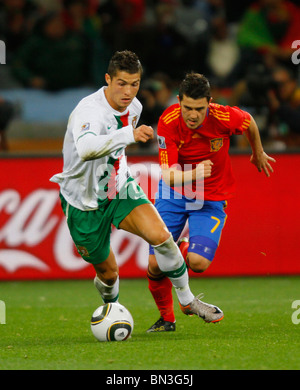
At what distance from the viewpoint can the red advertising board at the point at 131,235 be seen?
9688 mm

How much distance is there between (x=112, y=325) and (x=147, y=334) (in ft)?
1.94

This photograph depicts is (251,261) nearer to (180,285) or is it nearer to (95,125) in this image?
(180,285)

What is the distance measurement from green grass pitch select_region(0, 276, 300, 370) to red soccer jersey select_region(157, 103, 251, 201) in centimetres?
126

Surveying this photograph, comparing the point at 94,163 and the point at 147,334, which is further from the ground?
the point at 94,163

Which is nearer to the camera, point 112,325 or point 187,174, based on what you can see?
point 112,325

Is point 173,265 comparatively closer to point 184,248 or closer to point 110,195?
point 110,195

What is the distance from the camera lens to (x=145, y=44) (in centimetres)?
1203

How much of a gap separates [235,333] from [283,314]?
4.06ft

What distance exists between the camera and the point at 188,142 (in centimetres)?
657

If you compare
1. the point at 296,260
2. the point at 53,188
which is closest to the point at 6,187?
the point at 53,188

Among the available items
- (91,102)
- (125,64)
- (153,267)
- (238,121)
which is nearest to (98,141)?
(91,102)

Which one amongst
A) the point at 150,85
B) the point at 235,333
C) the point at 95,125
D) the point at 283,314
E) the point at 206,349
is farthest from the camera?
the point at 150,85

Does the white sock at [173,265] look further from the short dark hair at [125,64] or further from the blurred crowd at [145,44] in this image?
the blurred crowd at [145,44]

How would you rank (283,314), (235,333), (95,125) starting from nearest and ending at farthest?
(95,125), (235,333), (283,314)
